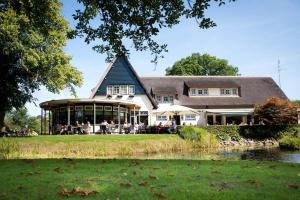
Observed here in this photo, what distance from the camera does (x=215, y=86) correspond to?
4866cm

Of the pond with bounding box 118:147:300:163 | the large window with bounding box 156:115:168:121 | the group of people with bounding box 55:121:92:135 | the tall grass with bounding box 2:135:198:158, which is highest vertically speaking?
the large window with bounding box 156:115:168:121

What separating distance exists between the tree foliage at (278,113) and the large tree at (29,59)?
65.3ft

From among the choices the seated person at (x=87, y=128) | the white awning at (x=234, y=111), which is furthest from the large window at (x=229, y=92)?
the seated person at (x=87, y=128)

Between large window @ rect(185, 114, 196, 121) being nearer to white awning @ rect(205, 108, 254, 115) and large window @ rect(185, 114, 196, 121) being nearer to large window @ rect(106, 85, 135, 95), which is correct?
white awning @ rect(205, 108, 254, 115)

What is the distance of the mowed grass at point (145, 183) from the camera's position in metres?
6.35

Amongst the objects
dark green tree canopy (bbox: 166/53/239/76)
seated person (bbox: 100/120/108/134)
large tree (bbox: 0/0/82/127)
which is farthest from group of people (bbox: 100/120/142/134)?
dark green tree canopy (bbox: 166/53/239/76)

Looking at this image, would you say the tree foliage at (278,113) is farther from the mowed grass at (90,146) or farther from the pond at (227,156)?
the pond at (227,156)

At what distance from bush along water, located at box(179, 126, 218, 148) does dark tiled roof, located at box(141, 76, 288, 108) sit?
1675 cm

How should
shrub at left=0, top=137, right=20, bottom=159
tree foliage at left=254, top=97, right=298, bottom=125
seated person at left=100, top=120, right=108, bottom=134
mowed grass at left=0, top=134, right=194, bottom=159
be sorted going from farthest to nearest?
tree foliage at left=254, top=97, right=298, bottom=125, seated person at left=100, top=120, right=108, bottom=134, mowed grass at left=0, top=134, right=194, bottom=159, shrub at left=0, top=137, right=20, bottom=159

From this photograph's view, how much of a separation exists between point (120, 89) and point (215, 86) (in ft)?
43.0

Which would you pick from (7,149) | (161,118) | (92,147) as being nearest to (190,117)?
(161,118)

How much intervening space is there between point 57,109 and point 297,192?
100ft

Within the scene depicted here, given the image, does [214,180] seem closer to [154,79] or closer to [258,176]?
[258,176]

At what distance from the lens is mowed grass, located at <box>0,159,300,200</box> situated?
635cm
